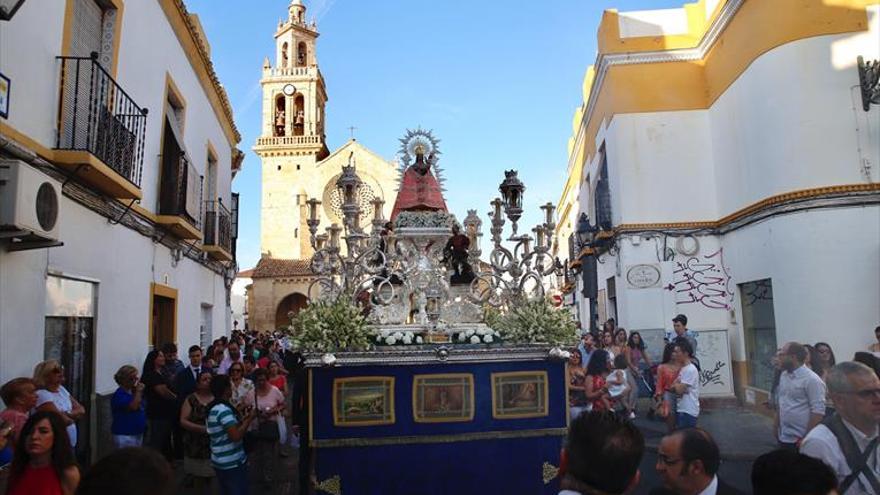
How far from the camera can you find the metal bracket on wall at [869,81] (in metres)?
8.48

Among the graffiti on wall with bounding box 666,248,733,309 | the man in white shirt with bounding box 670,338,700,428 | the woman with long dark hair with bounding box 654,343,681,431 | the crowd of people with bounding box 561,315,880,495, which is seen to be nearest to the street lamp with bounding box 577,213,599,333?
the graffiti on wall with bounding box 666,248,733,309

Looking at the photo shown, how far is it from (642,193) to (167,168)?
8.61m

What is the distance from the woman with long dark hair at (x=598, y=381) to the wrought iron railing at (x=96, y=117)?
19.0ft

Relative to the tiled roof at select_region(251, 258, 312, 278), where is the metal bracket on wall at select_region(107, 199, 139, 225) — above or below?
below

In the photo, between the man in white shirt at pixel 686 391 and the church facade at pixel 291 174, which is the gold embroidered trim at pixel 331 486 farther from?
the church facade at pixel 291 174

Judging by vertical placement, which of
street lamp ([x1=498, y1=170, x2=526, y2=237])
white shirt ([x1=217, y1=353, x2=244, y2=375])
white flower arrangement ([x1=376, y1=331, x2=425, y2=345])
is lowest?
white shirt ([x1=217, y1=353, x2=244, y2=375])

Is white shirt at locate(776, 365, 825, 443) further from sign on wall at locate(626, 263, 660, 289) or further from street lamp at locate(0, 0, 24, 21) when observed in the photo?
sign on wall at locate(626, 263, 660, 289)

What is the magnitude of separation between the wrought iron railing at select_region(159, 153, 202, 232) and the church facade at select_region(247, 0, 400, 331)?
72.4ft

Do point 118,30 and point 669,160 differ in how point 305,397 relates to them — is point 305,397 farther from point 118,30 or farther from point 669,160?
point 669,160

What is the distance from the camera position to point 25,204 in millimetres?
4855

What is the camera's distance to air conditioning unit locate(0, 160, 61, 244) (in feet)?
15.5

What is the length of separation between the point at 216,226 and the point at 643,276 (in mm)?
8872

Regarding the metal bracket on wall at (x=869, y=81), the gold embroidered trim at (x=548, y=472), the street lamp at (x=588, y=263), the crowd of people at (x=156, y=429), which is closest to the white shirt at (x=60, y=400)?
the crowd of people at (x=156, y=429)

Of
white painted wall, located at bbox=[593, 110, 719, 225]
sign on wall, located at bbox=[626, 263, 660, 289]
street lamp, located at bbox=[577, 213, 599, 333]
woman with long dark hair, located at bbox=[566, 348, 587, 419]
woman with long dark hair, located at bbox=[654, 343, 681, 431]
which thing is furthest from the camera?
street lamp, located at bbox=[577, 213, 599, 333]
